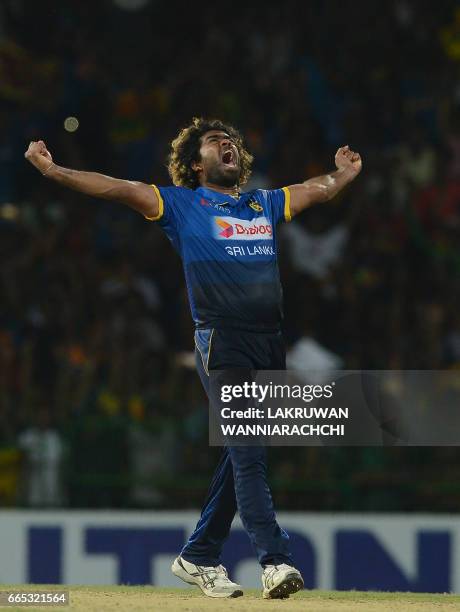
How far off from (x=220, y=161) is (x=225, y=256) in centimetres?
55

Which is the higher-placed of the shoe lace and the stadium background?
the stadium background

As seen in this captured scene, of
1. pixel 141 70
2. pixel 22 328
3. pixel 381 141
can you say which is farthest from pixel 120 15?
pixel 22 328

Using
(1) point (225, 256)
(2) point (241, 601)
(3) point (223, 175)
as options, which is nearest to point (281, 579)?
(2) point (241, 601)

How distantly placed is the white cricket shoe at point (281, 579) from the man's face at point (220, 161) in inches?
75.0

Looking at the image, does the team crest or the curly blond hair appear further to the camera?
the curly blond hair

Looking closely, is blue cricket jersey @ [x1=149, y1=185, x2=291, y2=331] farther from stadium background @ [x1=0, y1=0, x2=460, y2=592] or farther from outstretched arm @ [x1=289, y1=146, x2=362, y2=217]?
stadium background @ [x1=0, y1=0, x2=460, y2=592]

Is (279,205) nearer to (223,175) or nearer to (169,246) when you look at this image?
(223,175)

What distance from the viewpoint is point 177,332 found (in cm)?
1380

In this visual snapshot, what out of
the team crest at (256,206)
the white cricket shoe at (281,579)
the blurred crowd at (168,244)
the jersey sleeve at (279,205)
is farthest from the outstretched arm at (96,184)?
the blurred crowd at (168,244)

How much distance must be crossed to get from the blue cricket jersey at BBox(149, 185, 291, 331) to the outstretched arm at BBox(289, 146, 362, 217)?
11.6 inches

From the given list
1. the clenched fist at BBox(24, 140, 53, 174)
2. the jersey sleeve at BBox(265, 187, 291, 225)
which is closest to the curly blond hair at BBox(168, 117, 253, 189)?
the jersey sleeve at BBox(265, 187, 291, 225)

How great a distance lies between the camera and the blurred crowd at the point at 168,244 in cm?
Result: 1209

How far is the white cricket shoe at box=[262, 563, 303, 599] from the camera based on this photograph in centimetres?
695

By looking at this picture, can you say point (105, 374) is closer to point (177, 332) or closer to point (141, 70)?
point (177, 332)
